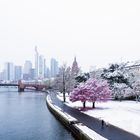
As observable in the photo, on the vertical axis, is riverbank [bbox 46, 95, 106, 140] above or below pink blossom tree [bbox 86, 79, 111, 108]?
below

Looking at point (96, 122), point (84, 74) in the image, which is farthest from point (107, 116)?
point (84, 74)

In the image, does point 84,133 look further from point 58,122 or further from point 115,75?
point 115,75

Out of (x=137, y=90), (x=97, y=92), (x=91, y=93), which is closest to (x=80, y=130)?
(x=91, y=93)

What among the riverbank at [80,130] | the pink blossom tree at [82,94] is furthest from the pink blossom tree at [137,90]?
the riverbank at [80,130]

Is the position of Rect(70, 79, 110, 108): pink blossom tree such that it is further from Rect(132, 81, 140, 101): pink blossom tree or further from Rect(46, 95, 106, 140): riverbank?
Rect(46, 95, 106, 140): riverbank

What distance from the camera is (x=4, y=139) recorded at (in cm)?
3703

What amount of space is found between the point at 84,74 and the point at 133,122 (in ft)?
200

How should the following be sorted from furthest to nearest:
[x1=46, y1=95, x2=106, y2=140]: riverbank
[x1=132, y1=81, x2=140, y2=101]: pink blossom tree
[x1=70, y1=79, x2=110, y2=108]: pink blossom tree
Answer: [x1=132, y1=81, x2=140, y2=101]: pink blossom tree
[x1=70, y1=79, x2=110, y2=108]: pink blossom tree
[x1=46, y1=95, x2=106, y2=140]: riverbank

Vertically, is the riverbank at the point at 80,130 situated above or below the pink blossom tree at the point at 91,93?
below

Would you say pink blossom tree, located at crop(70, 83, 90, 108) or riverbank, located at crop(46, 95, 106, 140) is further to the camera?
pink blossom tree, located at crop(70, 83, 90, 108)

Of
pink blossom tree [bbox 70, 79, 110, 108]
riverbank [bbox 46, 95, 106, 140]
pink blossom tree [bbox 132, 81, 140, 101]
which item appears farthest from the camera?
pink blossom tree [bbox 132, 81, 140, 101]

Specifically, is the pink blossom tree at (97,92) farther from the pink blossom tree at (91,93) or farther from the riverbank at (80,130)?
the riverbank at (80,130)

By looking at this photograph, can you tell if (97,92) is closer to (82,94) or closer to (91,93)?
(91,93)

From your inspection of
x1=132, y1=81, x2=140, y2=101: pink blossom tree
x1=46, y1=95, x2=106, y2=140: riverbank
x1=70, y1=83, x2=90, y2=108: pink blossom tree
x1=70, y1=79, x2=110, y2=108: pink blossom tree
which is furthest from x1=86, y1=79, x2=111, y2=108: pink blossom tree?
x1=46, y1=95, x2=106, y2=140: riverbank
